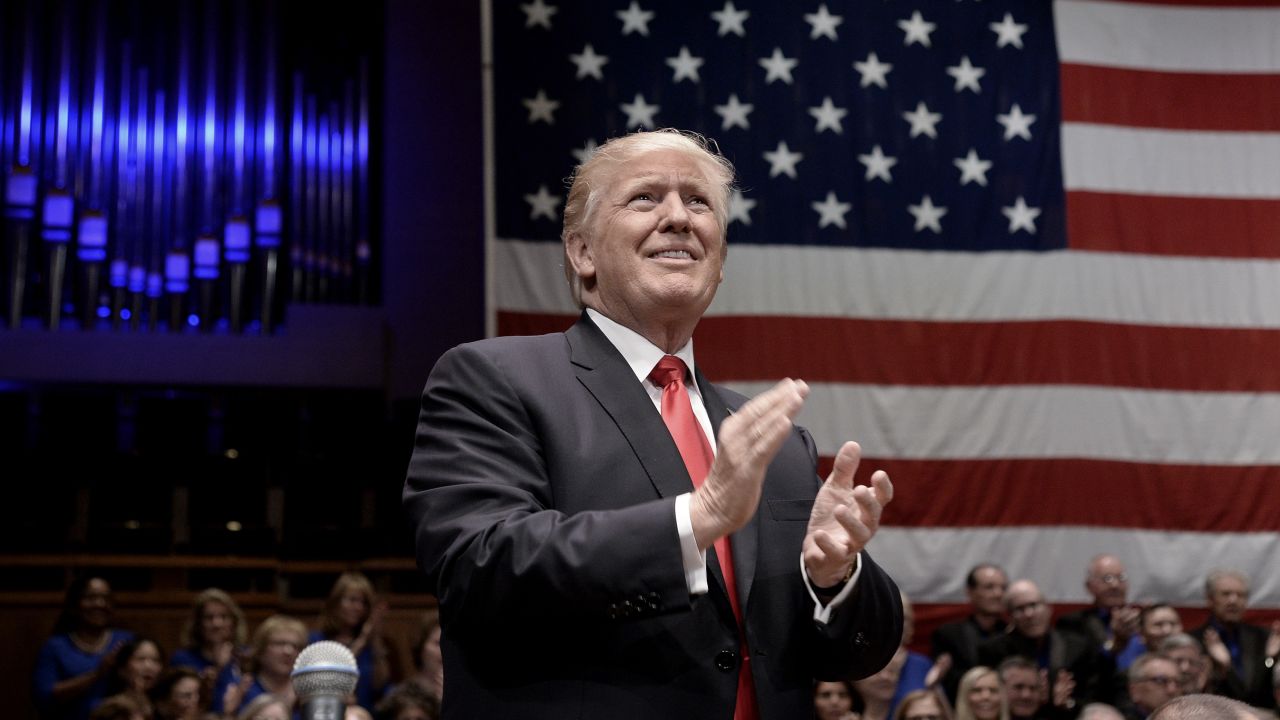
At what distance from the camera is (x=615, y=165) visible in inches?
76.7

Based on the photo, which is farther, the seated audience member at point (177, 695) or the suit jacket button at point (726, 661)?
the seated audience member at point (177, 695)

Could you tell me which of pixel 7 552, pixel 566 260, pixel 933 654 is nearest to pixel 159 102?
pixel 7 552

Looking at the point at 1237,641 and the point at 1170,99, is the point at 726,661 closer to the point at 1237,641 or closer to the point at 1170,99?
the point at 1237,641

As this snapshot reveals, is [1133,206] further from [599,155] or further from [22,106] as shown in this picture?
[22,106]

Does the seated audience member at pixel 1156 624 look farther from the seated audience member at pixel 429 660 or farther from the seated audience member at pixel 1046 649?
the seated audience member at pixel 429 660

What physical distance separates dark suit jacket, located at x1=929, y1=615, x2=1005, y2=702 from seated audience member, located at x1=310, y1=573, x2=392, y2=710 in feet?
7.91

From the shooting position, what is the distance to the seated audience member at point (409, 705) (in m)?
5.05

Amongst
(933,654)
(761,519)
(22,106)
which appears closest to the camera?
(761,519)

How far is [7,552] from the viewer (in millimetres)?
7531

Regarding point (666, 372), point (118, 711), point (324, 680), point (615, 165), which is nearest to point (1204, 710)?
point (666, 372)

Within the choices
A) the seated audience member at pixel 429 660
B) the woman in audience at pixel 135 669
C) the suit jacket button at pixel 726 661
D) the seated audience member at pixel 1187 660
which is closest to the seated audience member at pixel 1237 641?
the seated audience member at pixel 1187 660

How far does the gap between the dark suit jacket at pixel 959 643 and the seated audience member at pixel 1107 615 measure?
1.17 ft

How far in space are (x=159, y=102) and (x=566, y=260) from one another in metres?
9.25

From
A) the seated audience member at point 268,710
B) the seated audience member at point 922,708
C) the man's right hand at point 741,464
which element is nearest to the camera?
the man's right hand at point 741,464
